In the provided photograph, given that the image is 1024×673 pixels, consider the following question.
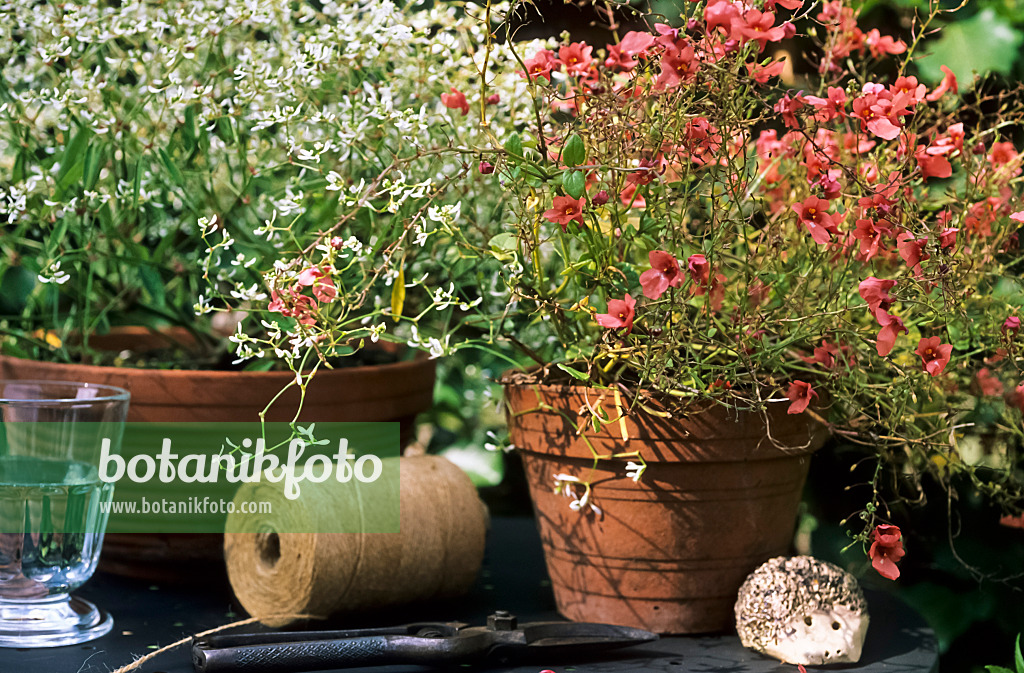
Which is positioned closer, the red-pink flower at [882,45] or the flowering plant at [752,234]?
the flowering plant at [752,234]

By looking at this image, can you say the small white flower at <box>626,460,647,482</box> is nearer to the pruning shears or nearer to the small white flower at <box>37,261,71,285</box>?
the pruning shears

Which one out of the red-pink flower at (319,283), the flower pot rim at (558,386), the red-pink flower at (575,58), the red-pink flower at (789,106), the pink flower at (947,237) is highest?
the red-pink flower at (575,58)

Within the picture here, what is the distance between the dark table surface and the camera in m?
0.70

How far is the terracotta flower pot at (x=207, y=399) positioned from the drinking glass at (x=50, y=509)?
0.07 meters

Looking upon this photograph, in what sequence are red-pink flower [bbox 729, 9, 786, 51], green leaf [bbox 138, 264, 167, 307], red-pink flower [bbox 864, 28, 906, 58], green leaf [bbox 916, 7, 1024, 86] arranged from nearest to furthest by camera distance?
red-pink flower [bbox 729, 9, 786, 51] → red-pink flower [bbox 864, 28, 906, 58] → green leaf [bbox 138, 264, 167, 307] → green leaf [bbox 916, 7, 1024, 86]

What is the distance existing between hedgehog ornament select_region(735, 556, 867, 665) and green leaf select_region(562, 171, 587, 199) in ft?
1.09

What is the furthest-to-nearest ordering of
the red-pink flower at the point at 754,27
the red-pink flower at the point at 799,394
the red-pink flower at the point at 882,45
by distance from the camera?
A: the red-pink flower at the point at 882,45
the red-pink flower at the point at 799,394
the red-pink flower at the point at 754,27

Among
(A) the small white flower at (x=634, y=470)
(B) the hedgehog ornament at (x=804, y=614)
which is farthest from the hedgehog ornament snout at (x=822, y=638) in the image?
(A) the small white flower at (x=634, y=470)

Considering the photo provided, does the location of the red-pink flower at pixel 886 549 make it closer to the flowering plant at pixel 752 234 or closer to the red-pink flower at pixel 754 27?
the flowering plant at pixel 752 234

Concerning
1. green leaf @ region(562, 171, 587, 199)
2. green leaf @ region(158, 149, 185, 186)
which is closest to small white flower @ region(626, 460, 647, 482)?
Result: green leaf @ region(562, 171, 587, 199)

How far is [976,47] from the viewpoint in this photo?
1178 mm

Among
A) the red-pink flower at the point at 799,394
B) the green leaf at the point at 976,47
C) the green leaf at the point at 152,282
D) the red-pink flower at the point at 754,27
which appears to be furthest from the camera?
the green leaf at the point at 976,47

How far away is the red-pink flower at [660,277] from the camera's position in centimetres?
63

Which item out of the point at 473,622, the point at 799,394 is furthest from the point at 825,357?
the point at 473,622
